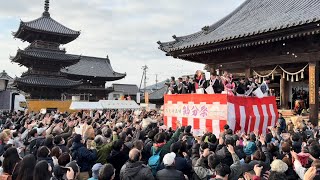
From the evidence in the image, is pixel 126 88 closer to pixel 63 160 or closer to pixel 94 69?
pixel 94 69

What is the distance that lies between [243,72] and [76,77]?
30244mm

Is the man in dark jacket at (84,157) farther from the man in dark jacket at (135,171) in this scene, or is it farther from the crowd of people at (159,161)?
the man in dark jacket at (135,171)

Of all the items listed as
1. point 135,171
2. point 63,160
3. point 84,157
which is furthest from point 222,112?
point 63,160

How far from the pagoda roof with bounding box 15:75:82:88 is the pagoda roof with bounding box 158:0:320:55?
1867cm

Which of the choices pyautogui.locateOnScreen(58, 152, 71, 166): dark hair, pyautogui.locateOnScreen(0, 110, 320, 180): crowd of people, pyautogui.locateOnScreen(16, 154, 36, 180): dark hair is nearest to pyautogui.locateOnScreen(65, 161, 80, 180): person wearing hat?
pyautogui.locateOnScreen(0, 110, 320, 180): crowd of people

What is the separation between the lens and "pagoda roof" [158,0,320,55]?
34.6 feet

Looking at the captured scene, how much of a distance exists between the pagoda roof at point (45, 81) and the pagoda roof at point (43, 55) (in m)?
2.13

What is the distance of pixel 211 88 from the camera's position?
10.6 m

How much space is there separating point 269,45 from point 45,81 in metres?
25.1

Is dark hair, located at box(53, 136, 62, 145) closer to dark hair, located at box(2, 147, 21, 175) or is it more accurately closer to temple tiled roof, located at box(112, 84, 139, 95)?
dark hair, located at box(2, 147, 21, 175)

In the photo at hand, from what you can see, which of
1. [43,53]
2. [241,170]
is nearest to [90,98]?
[43,53]

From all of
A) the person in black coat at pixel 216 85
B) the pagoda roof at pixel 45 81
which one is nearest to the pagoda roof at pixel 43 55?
the pagoda roof at pixel 45 81

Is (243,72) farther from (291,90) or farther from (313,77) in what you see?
(313,77)

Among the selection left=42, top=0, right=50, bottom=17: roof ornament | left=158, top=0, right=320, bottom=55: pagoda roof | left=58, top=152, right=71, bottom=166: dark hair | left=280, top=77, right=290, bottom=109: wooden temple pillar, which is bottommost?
left=58, top=152, right=71, bottom=166: dark hair
